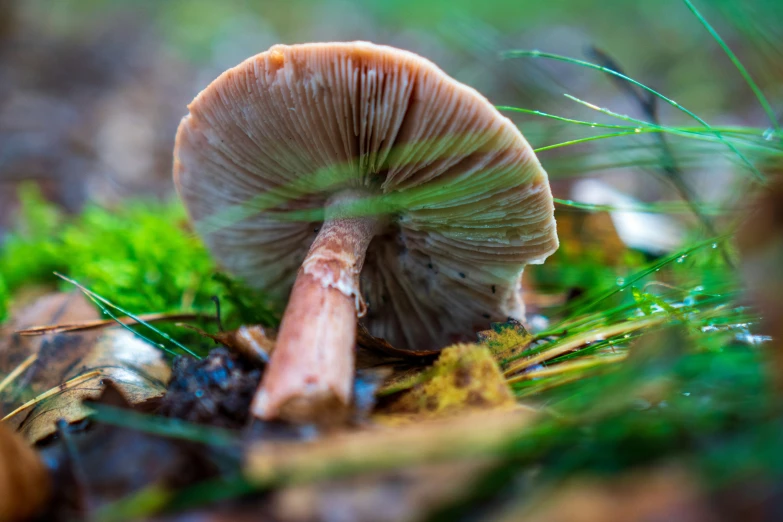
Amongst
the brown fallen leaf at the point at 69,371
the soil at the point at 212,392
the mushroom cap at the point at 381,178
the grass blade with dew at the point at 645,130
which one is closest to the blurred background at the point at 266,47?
the grass blade with dew at the point at 645,130

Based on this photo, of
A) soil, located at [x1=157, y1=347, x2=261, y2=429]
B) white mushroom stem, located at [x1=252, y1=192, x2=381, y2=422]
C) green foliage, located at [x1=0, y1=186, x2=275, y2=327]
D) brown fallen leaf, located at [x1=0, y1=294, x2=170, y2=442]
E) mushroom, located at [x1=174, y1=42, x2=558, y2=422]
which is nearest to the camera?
white mushroom stem, located at [x1=252, y1=192, x2=381, y2=422]

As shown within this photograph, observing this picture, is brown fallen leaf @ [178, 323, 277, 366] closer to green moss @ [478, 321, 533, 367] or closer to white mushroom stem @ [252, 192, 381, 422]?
white mushroom stem @ [252, 192, 381, 422]

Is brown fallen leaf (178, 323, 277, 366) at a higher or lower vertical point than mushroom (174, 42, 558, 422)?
lower

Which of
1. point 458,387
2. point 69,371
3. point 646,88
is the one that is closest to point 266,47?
point 69,371

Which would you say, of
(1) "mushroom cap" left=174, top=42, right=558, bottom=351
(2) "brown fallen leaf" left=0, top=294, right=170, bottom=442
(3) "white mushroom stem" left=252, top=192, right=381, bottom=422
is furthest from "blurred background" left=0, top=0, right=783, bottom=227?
(2) "brown fallen leaf" left=0, top=294, right=170, bottom=442

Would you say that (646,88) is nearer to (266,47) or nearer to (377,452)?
(377,452)

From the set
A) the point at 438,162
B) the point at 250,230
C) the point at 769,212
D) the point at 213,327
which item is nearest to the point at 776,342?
the point at 769,212

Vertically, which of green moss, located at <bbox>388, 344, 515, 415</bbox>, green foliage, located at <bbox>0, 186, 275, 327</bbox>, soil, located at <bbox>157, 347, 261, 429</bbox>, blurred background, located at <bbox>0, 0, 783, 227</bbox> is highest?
blurred background, located at <bbox>0, 0, 783, 227</bbox>
